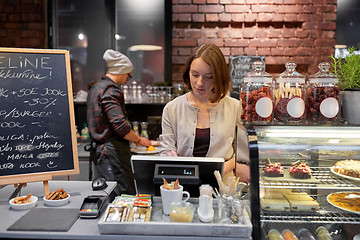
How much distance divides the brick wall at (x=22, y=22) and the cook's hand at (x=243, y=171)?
3878 mm

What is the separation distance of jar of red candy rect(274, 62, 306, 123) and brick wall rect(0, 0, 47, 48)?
4.08 meters

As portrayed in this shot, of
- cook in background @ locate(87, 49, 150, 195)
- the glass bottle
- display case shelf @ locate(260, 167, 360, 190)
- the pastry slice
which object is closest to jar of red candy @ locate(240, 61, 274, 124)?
display case shelf @ locate(260, 167, 360, 190)

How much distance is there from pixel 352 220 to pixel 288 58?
3.07 m

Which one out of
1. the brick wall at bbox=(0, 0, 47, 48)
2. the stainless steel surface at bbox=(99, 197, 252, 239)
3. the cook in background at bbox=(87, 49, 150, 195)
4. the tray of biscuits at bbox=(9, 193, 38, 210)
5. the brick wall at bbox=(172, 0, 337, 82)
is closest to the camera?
the stainless steel surface at bbox=(99, 197, 252, 239)

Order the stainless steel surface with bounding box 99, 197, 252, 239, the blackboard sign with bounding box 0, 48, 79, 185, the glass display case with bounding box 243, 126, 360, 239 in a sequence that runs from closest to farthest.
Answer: the stainless steel surface with bounding box 99, 197, 252, 239 < the glass display case with bounding box 243, 126, 360, 239 < the blackboard sign with bounding box 0, 48, 79, 185

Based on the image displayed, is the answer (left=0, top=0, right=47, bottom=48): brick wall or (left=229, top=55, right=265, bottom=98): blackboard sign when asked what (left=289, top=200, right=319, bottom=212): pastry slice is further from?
(left=0, top=0, right=47, bottom=48): brick wall

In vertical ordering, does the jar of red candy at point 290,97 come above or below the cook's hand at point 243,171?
above

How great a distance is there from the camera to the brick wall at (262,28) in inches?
169

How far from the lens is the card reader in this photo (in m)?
1.55

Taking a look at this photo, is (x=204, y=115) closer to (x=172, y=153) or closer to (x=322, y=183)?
(x=172, y=153)

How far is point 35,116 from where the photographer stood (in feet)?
A: 5.91

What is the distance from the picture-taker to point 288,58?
4375mm

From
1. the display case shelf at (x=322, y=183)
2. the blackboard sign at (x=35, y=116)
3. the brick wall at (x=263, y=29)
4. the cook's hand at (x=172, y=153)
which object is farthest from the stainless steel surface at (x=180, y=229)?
the brick wall at (x=263, y=29)

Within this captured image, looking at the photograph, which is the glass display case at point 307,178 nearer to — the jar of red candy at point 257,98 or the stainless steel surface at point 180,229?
A: the jar of red candy at point 257,98
